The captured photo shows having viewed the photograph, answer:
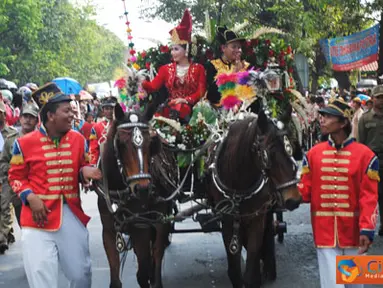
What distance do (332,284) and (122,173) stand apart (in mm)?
2077

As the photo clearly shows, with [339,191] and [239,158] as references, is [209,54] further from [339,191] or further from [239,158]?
[339,191]

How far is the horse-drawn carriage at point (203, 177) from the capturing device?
21.1 ft

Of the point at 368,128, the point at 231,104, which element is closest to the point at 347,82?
the point at 368,128

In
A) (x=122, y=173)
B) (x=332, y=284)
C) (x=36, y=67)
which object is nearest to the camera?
(x=332, y=284)

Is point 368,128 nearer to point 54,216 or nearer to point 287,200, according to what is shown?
point 287,200

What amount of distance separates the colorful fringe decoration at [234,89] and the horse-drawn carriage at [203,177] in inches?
2.8

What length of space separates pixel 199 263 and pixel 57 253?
4138 millimetres

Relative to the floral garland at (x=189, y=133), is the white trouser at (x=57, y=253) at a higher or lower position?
lower

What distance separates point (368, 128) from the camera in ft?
37.8

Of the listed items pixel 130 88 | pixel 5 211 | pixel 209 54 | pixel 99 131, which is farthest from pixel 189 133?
pixel 5 211

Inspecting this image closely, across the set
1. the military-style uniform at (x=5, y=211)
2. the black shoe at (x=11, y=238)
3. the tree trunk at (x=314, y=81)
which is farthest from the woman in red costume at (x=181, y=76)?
the tree trunk at (x=314, y=81)

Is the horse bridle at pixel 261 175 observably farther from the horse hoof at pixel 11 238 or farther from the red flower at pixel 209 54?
the horse hoof at pixel 11 238

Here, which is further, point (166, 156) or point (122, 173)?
point (166, 156)

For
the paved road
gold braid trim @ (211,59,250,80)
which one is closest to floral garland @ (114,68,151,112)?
gold braid trim @ (211,59,250,80)
